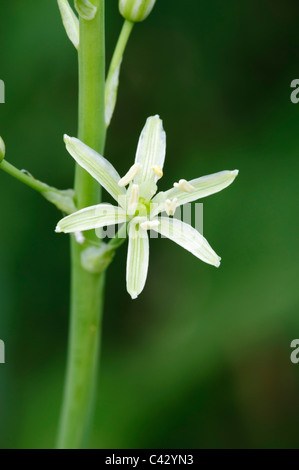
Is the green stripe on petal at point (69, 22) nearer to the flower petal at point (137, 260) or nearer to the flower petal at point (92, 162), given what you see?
the flower petal at point (92, 162)

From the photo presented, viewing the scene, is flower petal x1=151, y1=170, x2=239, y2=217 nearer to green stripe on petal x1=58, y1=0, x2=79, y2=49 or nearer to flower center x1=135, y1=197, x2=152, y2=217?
flower center x1=135, y1=197, x2=152, y2=217

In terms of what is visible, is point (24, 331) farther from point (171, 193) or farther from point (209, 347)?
point (171, 193)

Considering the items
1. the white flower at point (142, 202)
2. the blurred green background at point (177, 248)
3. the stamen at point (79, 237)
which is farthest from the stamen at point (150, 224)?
the blurred green background at point (177, 248)

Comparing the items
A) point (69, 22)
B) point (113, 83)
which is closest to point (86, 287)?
point (113, 83)
